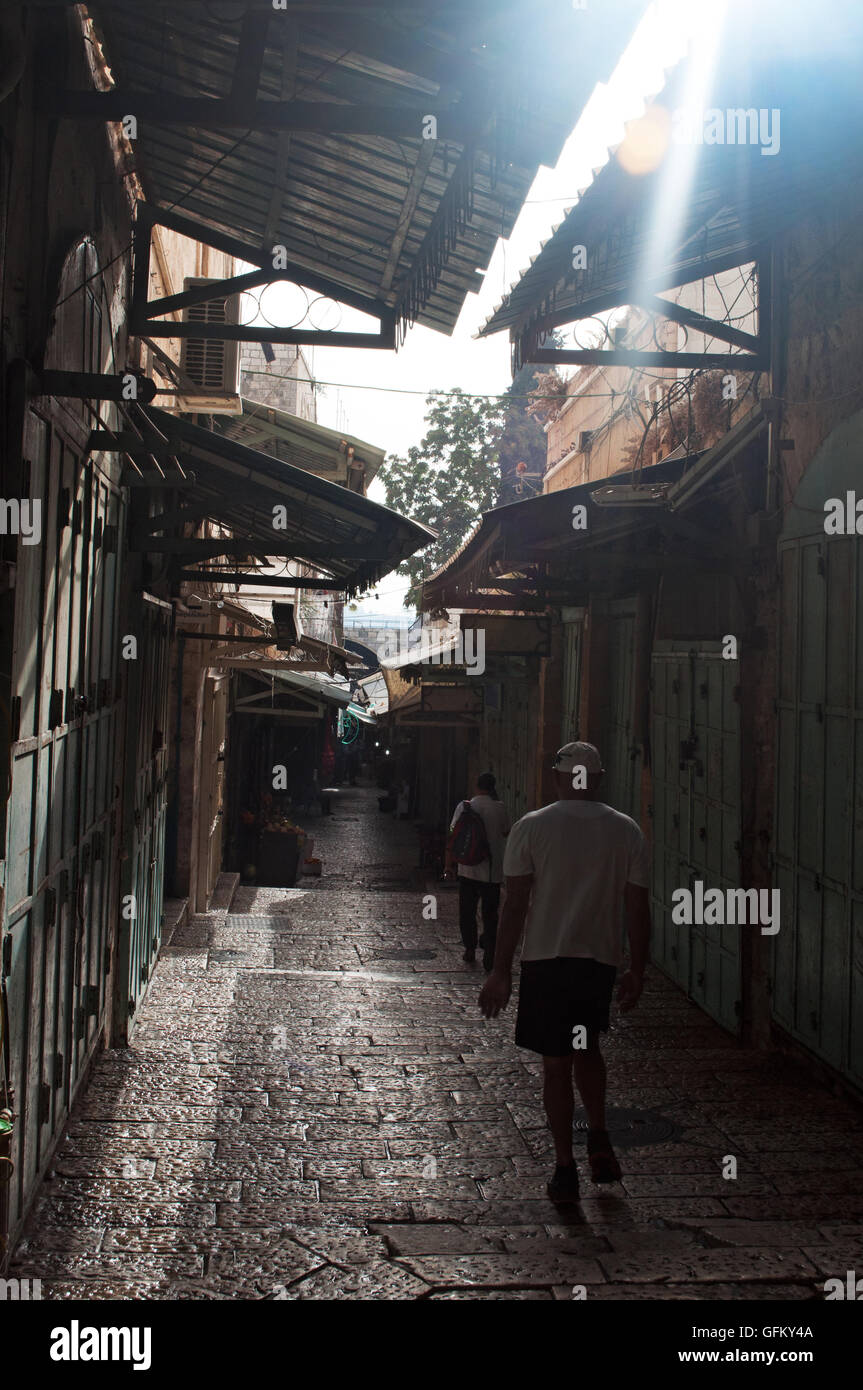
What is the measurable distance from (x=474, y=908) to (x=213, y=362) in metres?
5.52

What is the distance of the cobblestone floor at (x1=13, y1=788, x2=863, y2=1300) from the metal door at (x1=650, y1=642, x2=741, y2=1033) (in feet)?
1.25

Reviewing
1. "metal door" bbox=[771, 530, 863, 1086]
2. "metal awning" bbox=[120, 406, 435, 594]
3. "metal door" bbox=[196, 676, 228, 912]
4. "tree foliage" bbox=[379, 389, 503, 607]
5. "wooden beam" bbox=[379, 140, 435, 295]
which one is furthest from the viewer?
"tree foliage" bbox=[379, 389, 503, 607]

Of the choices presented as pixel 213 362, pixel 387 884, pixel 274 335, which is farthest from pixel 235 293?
pixel 387 884

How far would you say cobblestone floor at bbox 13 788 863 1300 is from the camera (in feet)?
13.5

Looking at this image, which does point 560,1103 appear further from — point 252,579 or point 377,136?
point 252,579

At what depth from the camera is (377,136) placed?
5.38m

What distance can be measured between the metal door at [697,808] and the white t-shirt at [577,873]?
2.76 metres

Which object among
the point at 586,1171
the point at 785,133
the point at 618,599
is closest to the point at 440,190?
the point at 785,133

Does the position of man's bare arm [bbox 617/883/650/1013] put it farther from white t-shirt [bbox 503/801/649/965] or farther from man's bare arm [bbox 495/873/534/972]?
man's bare arm [bbox 495/873/534/972]

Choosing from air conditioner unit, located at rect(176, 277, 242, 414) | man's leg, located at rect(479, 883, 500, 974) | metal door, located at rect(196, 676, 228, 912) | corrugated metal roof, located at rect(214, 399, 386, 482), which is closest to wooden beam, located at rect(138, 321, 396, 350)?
air conditioner unit, located at rect(176, 277, 242, 414)

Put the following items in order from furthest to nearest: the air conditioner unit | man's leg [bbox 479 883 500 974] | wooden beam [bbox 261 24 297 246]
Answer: the air conditioner unit → man's leg [bbox 479 883 500 974] → wooden beam [bbox 261 24 297 246]

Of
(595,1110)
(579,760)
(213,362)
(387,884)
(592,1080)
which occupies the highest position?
(213,362)
